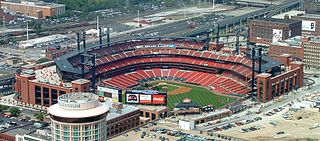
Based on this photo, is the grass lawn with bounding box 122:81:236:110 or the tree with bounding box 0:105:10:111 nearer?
the tree with bounding box 0:105:10:111

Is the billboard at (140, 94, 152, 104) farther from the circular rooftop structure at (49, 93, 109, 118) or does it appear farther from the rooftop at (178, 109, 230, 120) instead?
the circular rooftop structure at (49, 93, 109, 118)

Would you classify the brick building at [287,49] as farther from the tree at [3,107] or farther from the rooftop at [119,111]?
the tree at [3,107]

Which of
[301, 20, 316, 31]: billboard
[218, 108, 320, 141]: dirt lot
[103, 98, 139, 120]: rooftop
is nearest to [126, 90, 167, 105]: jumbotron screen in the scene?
[103, 98, 139, 120]: rooftop

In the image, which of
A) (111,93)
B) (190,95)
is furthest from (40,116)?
(190,95)

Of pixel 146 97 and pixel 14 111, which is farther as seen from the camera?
pixel 146 97

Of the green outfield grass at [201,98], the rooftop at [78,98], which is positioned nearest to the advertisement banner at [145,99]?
the green outfield grass at [201,98]

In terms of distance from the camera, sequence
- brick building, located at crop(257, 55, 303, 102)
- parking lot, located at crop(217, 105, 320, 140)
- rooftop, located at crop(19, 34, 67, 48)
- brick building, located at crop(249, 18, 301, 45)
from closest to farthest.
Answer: parking lot, located at crop(217, 105, 320, 140), brick building, located at crop(257, 55, 303, 102), brick building, located at crop(249, 18, 301, 45), rooftop, located at crop(19, 34, 67, 48)

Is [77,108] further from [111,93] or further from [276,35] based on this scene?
[276,35]
